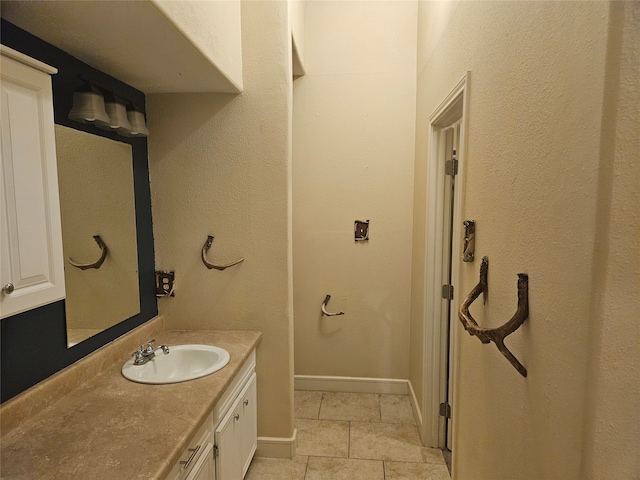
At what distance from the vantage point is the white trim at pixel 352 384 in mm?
3156

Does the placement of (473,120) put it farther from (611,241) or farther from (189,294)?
(189,294)

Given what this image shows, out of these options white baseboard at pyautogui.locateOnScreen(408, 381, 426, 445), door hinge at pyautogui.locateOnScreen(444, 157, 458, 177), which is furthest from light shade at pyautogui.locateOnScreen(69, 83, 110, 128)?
white baseboard at pyautogui.locateOnScreen(408, 381, 426, 445)

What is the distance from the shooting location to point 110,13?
1.20 m

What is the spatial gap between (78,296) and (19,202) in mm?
648

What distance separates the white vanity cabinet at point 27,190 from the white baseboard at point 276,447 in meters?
1.69

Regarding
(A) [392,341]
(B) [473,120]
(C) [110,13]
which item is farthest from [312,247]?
(C) [110,13]

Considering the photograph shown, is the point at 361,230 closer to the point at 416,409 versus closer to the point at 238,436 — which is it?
the point at 416,409

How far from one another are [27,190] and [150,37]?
725 mm

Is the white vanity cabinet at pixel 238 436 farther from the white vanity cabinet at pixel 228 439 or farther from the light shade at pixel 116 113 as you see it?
the light shade at pixel 116 113

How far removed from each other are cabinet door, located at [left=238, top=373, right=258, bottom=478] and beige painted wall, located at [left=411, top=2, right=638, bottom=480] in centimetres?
114

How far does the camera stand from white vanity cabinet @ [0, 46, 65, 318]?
100 centimetres

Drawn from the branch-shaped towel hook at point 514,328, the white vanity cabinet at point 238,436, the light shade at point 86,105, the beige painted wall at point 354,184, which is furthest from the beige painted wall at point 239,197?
the branch-shaped towel hook at point 514,328

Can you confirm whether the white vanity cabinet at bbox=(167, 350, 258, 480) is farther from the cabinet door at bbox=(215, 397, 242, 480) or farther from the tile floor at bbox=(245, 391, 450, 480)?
the tile floor at bbox=(245, 391, 450, 480)

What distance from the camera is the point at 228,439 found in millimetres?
1765
